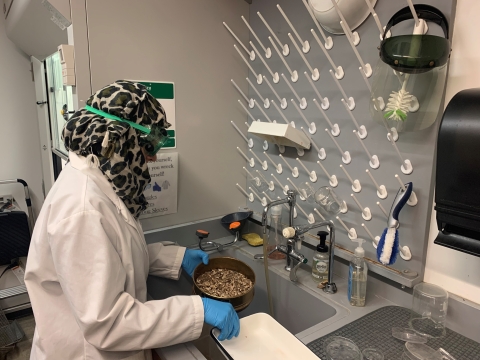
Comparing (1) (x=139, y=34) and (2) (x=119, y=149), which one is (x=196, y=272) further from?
(1) (x=139, y=34)

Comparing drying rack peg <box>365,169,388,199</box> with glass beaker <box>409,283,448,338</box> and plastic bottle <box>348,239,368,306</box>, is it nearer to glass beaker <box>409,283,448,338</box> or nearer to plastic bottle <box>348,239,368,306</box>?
plastic bottle <box>348,239,368,306</box>

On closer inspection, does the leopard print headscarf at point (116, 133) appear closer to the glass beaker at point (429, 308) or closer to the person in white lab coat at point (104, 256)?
the person in white lab coat at point (104, 256)

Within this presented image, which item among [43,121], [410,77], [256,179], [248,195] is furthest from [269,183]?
[43,121]

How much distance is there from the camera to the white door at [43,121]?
2.46 m

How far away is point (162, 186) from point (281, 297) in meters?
0.73

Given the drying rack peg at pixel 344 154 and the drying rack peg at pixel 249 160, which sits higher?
the drying rack peg at pixel 344 154

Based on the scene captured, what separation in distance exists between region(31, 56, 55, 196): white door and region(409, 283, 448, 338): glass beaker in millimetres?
2386

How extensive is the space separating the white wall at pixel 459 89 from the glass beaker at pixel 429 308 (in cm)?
5

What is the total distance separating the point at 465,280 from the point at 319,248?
48 cm

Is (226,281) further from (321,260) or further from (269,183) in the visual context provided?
(269,183)

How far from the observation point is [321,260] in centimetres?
135

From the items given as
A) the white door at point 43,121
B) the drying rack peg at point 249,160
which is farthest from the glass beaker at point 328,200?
the white door at point 43,121

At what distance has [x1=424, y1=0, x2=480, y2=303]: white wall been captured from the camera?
0.96 metres

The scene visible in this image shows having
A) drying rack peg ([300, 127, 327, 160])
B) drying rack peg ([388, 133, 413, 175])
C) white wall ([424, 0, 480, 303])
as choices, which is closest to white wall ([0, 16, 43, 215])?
drying rack peg ([300, 127, 327, 160])
